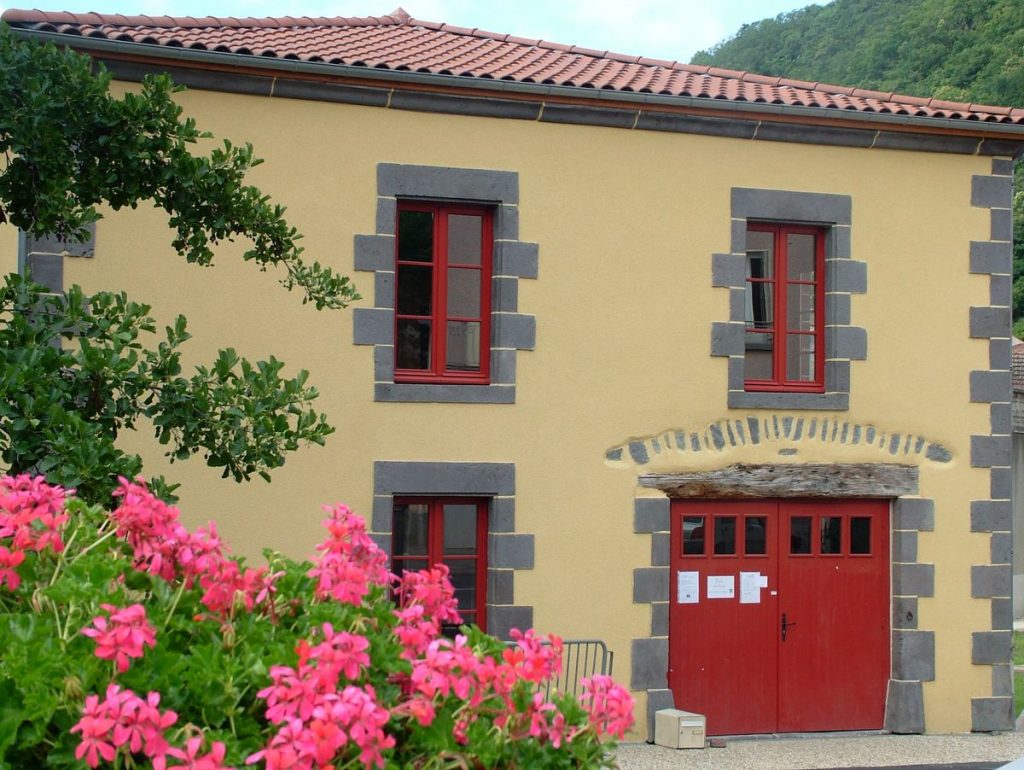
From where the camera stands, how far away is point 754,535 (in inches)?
462

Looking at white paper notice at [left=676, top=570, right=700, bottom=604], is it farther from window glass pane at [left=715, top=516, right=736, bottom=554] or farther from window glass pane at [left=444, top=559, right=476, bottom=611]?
window glass pane at [left=444, top=559, right=476, bottom=611]

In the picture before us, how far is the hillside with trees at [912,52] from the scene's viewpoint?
40750mm

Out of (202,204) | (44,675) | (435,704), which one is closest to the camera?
(44,675)

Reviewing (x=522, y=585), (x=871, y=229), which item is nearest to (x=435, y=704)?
(x=522, y=585)

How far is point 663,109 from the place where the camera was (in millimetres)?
11281

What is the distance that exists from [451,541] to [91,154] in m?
4.93

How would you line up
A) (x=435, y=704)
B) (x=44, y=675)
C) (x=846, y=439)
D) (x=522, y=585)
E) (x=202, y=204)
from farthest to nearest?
(x=846, y=439) < (x=522, y=585) < (x=202, y=204) < (x=435, y=704) < (x=44, y=675)

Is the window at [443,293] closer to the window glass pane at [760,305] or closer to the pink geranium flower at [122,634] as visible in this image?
the window glass pane at [760,305]

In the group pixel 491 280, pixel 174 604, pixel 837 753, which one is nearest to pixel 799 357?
pixel 491 280

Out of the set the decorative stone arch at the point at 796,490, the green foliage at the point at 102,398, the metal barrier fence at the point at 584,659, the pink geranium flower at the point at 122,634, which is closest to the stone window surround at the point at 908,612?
the decorative stone arch at the point at 796,490

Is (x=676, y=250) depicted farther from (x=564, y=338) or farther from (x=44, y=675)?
(x=44, y=675)

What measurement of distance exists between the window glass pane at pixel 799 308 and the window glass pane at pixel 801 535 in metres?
1.54

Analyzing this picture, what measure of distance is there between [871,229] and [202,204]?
6.39m

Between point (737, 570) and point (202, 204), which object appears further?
point (737, 570)
